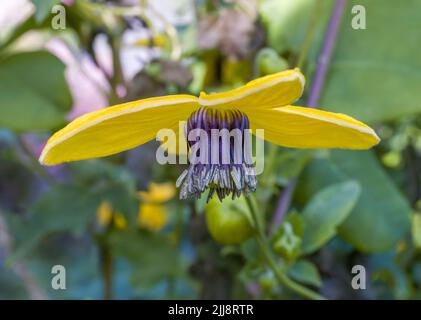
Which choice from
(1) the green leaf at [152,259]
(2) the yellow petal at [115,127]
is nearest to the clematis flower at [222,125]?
(2) the yellow petal at [115,127]

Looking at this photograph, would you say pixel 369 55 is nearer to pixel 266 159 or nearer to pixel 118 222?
pixel 266 159

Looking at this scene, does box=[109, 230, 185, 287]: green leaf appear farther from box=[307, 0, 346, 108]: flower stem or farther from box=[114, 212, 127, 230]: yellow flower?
box=[307, 0, 346, 108]: flower stem

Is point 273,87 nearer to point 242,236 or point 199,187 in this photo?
point 199,187

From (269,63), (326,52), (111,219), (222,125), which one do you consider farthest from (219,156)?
(111,219)

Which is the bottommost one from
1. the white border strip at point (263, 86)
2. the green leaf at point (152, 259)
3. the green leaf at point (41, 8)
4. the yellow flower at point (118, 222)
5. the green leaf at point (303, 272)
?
the green leaf at point (303, 272)

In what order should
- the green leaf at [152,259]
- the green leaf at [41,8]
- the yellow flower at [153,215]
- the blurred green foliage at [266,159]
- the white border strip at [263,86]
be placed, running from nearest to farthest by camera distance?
the white border strip at [263,86] → the green leaf at [41,8] → the blurred green foliage at [266,159] → the green leaf at [152,259] → the yellow flower at [153,215]

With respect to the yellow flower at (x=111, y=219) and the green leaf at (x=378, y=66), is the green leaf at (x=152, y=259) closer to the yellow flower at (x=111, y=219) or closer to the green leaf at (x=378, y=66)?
the yellow flower at (x=111, y=219)
